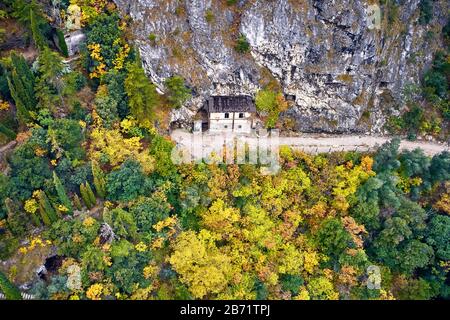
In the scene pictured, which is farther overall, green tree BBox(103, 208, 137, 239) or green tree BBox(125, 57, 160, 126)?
green tree BBox(125, 57, 160, 126)

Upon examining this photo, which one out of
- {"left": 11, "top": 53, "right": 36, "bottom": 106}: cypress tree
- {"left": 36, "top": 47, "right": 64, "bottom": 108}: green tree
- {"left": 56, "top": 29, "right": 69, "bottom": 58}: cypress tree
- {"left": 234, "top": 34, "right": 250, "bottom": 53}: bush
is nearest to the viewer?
{"left": 36, "top": 47, "right": 64, "bottom": 108}: green tree

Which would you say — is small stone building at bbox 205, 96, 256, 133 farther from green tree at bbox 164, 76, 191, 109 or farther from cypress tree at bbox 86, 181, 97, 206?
cypress tree at bbox 86, 181, 97, 206

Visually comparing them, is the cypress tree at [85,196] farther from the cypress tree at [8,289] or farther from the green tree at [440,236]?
the green tree at [440,236]

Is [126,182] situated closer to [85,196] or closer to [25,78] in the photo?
[85,196]

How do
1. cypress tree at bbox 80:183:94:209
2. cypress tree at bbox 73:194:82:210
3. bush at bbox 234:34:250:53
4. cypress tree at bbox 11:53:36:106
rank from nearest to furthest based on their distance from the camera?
cypress tree at bbox 80:183:94:209 < cypress tree at bbox 73:194:82:210 < cypress tree at bbox 11:53:36:106 < bush at bbox 234:34:250:53

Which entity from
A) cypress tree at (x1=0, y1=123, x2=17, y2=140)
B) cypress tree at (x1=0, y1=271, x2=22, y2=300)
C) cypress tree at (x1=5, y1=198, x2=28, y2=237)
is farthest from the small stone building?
cypress tree at (x1=0, y1=271, x2=22, y2=300)

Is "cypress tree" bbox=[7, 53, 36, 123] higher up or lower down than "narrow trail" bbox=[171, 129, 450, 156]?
higher up

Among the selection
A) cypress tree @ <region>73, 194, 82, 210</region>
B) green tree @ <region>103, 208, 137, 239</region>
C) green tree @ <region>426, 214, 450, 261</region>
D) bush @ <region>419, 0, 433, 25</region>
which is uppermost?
bush @ <region>419, 0, 433, 25</region>
